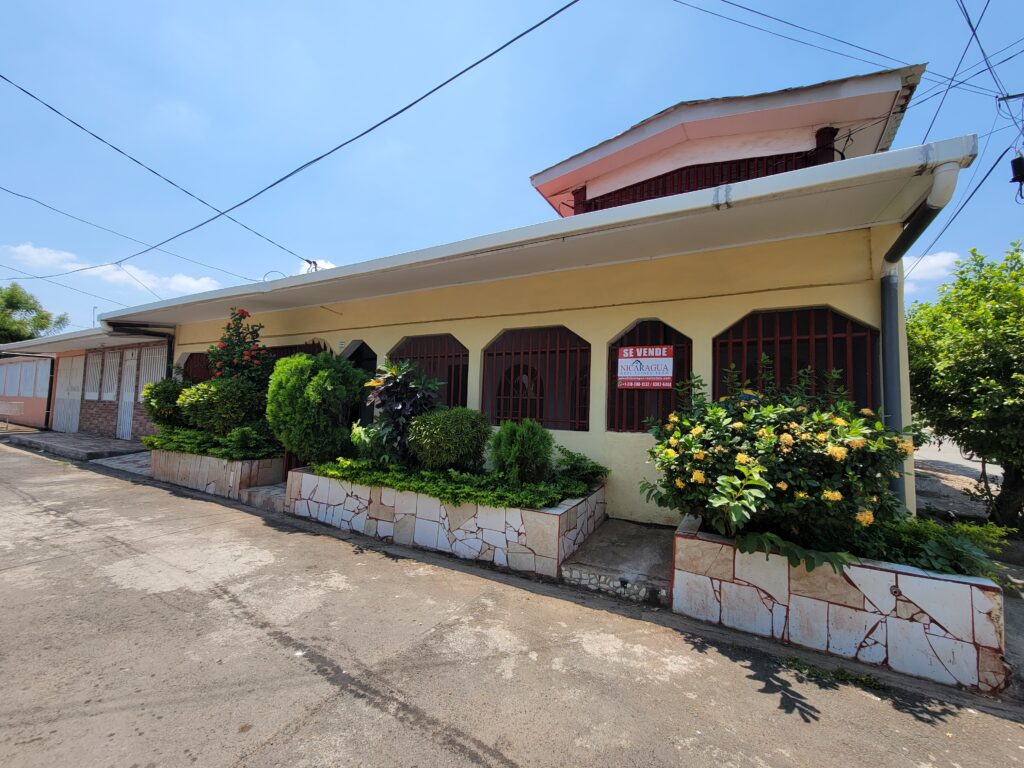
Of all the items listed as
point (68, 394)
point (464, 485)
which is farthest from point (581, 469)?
point (68, 394)

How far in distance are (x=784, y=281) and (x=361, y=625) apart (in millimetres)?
4953

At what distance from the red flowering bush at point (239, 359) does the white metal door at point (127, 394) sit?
6531 millimetres

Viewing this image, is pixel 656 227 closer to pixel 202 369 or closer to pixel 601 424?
pixel 601 424

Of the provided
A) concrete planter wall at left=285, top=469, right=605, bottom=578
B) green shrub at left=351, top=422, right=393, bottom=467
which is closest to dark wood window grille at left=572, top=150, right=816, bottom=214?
concrete planter wall at left=285, top=469, right=605, bottom=578

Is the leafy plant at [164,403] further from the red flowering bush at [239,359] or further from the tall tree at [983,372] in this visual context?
the tall tree at [983,372]

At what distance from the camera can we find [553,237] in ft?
14.2

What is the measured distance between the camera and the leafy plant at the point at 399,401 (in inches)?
206

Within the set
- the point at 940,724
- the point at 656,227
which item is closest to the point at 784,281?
the point at 656,227

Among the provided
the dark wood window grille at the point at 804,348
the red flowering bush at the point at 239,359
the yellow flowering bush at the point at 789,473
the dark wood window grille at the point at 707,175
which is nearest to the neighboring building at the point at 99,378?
the red flowering bush at the point at 239,359

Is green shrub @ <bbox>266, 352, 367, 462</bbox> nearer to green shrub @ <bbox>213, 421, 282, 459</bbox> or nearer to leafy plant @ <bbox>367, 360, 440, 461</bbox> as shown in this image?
leafy plant @ <bbox>367, 360, 440, 461</bbox>

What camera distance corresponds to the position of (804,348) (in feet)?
13.9

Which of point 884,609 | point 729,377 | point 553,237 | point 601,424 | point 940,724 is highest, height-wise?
point 553,237

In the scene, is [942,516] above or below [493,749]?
above

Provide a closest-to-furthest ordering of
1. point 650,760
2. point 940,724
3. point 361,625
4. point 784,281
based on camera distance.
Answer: point 650,760, point 940,724, point 361,625, point 784,281
